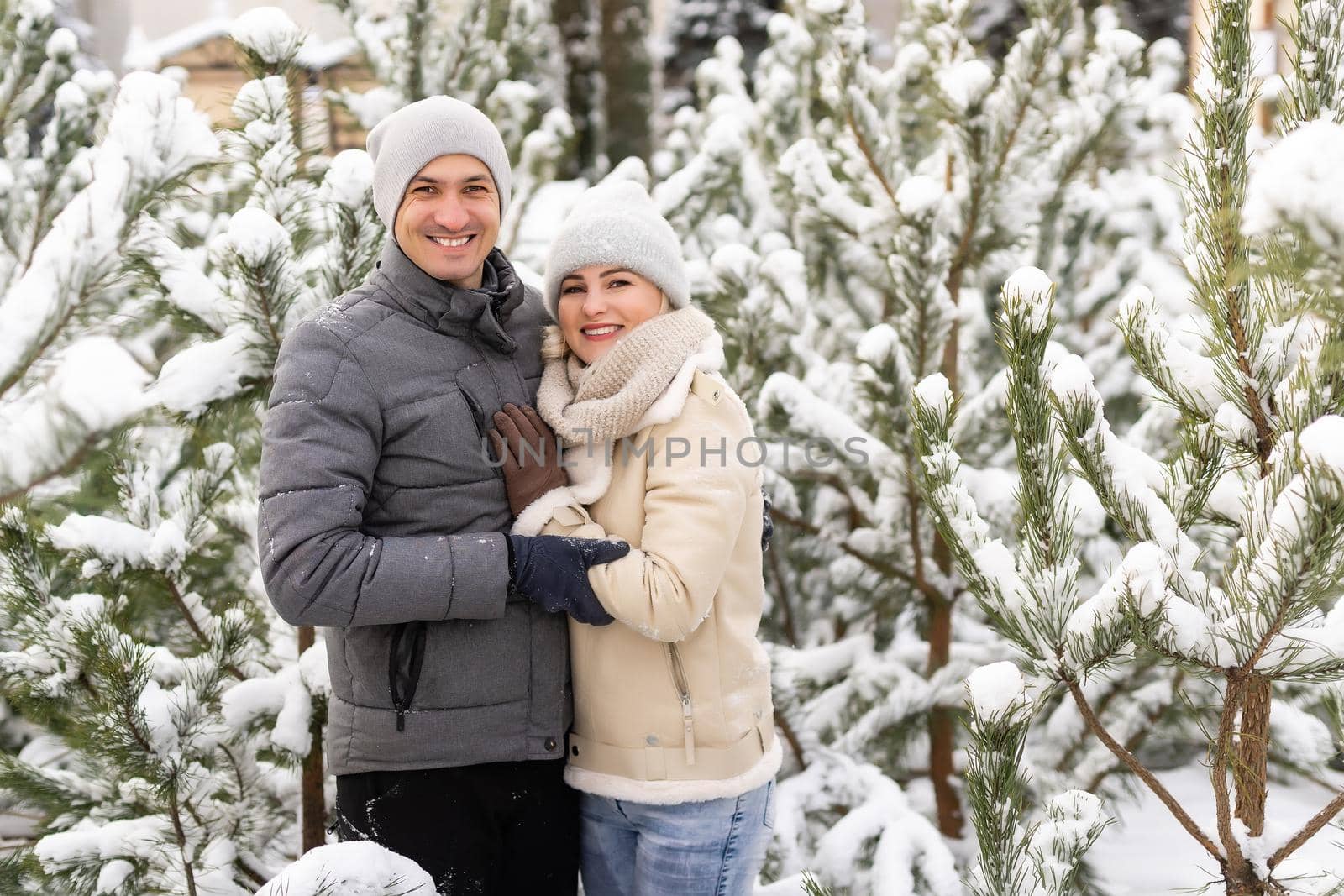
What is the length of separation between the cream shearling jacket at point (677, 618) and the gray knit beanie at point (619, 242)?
176 mm

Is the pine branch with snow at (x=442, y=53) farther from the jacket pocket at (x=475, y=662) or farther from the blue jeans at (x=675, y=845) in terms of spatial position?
the blue jeans at (x=675, y=845)

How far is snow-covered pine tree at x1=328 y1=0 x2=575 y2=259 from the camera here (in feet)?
11.6

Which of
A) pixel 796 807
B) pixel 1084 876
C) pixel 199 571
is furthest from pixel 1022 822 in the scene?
pixel 199 571

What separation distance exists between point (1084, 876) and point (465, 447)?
86.5 inches

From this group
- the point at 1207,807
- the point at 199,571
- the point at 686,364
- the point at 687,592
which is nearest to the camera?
the point at 687,592

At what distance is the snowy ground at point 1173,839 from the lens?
2.86 meters

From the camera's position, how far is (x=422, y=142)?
177 centimetres

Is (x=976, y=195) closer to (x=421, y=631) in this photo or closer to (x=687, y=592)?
(x=687, y=592)

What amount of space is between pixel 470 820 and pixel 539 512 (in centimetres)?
54

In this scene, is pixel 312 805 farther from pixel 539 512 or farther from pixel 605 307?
pixel 605 307

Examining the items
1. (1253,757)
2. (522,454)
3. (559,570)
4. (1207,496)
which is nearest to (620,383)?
(522,454)

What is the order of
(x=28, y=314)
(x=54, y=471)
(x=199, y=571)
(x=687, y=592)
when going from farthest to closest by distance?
(x=199, y=571) < (x=687, y=592) < (x=28, y=314) < (x=54, y=471)

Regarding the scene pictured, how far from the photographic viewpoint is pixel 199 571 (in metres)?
2.72

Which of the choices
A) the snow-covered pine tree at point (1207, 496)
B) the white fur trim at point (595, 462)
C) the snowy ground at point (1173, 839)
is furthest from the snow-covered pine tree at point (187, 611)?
the snowy ground at point (1173, 839)
